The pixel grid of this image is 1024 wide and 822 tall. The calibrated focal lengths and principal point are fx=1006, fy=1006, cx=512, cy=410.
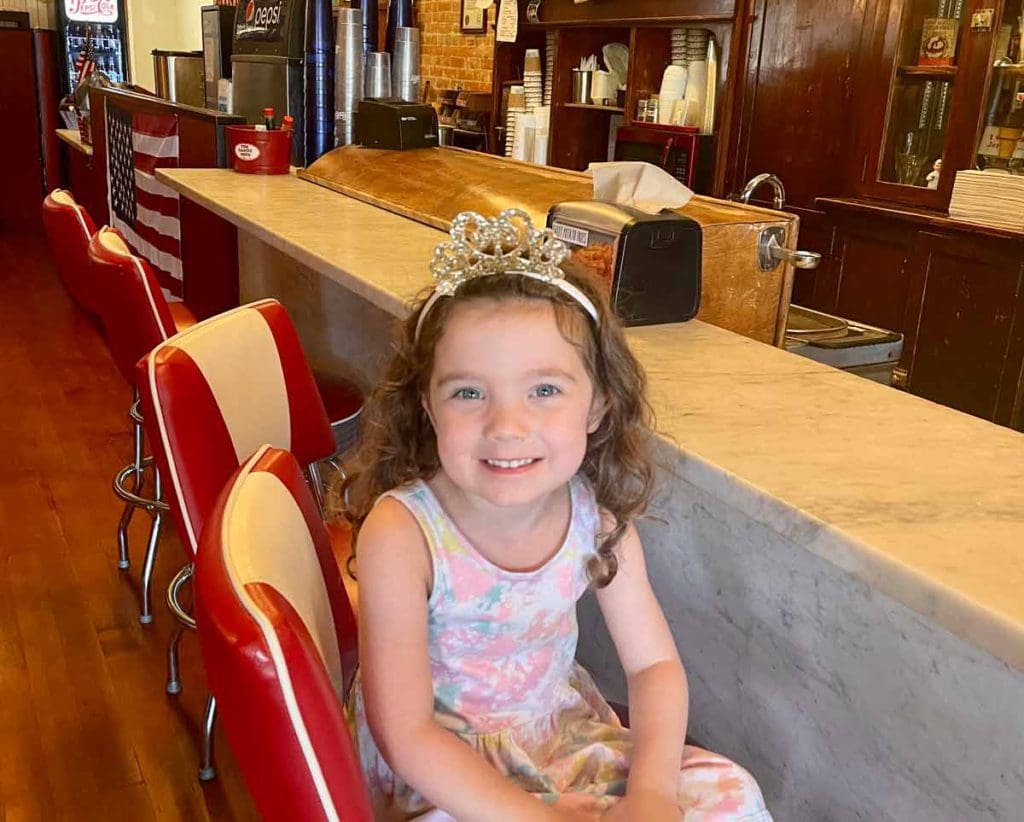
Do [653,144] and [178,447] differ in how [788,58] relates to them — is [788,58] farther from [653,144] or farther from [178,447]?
[178,447]

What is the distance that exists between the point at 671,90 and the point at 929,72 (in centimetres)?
118

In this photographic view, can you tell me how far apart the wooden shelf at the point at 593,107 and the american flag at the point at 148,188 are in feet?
7.21

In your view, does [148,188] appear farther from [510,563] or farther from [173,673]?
[510,563]

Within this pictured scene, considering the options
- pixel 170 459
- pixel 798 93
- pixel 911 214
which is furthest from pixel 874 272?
pixel 170 459

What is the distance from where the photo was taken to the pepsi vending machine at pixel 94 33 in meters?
8.66

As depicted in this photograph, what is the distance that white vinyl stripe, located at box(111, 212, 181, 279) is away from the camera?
399 centimetres

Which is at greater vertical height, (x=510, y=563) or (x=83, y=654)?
(x=510, y=563)

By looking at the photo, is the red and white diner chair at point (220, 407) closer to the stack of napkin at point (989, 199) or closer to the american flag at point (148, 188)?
the american flag at point (148, 188)

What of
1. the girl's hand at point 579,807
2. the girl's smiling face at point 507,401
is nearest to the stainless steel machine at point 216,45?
the girl's smiling face at point 507,401

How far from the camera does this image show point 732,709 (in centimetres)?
123

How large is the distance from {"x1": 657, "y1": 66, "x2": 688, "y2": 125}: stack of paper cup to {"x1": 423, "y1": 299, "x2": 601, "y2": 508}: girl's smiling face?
3.74m

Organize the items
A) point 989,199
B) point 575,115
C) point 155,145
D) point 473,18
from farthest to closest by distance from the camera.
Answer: point 473,18 < point 575,115 < point 155,145 < point 989,199

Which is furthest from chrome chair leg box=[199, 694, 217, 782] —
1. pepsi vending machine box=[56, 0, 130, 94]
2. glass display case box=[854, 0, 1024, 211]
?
pepsi vending machine box=[56, 0, 130, 94]

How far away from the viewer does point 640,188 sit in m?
1.68
